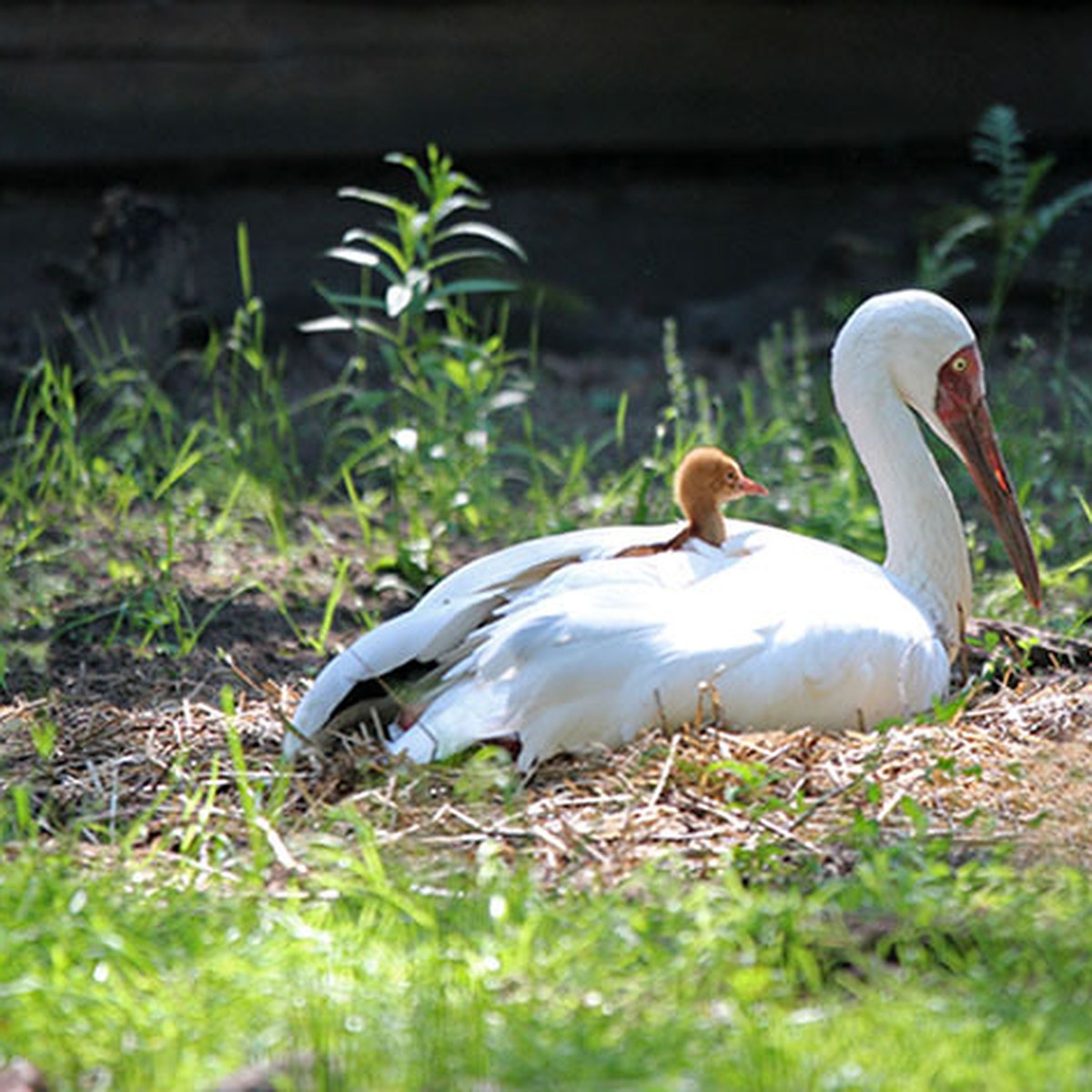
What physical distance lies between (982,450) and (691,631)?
121cm

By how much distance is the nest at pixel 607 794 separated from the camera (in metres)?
3.52

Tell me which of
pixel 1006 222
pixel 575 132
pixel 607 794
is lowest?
pixel 607 794

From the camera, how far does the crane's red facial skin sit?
4742 mm

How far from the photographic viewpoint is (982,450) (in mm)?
4844

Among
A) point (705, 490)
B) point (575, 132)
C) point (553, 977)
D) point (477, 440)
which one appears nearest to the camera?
point (553, 977)

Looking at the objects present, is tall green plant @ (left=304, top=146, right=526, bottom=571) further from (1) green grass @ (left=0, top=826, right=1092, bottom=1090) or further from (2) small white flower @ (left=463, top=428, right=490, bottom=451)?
(1) green grass @ (left=0, top=826, right=1092, bottom=1090)

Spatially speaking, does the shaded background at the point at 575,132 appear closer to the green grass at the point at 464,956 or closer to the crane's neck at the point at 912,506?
the green grass at the point at 464,956

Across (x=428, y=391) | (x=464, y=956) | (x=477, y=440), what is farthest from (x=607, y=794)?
(x=428, y=391)

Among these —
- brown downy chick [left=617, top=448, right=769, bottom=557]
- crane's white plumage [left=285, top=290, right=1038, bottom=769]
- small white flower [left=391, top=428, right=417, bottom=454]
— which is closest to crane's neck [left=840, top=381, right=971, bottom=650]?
crane's white plumage [left=285, top=290, right=1038, bottom=769]

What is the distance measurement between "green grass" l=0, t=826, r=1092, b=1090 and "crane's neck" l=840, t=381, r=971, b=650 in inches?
54.9

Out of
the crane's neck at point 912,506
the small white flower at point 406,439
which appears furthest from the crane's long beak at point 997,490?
the small white flower at point 406,439

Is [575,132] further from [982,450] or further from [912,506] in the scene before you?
[912,506]

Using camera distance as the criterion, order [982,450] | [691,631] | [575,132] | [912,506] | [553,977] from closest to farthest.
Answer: [553,977] < [691,631] < [912,506] < [982,450] < [575,132]

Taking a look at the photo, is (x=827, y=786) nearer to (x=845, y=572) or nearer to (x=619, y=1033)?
(x=845, y=572)
